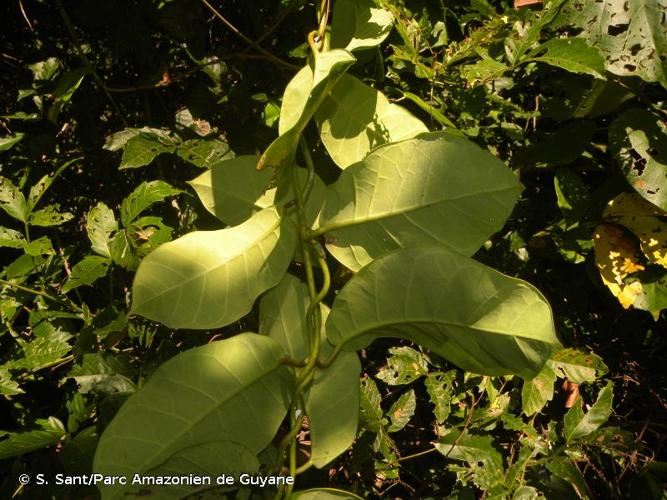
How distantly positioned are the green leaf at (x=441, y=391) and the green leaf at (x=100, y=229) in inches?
28.9

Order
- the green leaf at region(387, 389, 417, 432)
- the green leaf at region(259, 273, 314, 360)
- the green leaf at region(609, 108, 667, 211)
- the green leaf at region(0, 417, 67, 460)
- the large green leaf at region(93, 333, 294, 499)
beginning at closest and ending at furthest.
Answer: the large green leaf at region(93, 333, 294, 499), the green leaf at region(259, 273, 314, 360), the green leaf at region(0, 417, 67, 460), the green leaf at region(609, 108, 667, 211), the green leaf at region(387, 389, 417, 432)

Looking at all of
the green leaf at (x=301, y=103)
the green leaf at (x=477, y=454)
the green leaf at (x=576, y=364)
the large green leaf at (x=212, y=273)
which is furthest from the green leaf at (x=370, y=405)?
the green leaf at (x=301, y=103)

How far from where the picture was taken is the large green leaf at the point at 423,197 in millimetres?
617

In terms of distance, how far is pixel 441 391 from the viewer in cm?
124

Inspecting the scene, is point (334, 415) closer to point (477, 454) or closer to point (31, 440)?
point (31, 440)

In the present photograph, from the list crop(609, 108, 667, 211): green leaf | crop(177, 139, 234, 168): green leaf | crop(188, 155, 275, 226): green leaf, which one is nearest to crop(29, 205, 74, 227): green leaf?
crop(177, 139, 234, 168): green leaf

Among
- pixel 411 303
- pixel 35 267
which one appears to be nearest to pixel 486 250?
pixel 411 303

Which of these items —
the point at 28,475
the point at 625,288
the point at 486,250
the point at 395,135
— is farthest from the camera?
the point at 486,250

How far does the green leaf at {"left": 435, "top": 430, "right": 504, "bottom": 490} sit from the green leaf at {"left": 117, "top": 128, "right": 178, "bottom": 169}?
872 millimetres

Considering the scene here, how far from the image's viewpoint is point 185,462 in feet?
1.82

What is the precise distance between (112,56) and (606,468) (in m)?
1.71

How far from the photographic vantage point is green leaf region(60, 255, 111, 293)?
3.26ft

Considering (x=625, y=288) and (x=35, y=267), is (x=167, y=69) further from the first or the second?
(x=625, y=288)

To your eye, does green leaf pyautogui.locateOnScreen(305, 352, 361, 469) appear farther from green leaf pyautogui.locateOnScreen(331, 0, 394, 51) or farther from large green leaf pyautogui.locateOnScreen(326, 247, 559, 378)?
green leaf pyautogui.locateOnScreen(331, 0, 394, 51)
